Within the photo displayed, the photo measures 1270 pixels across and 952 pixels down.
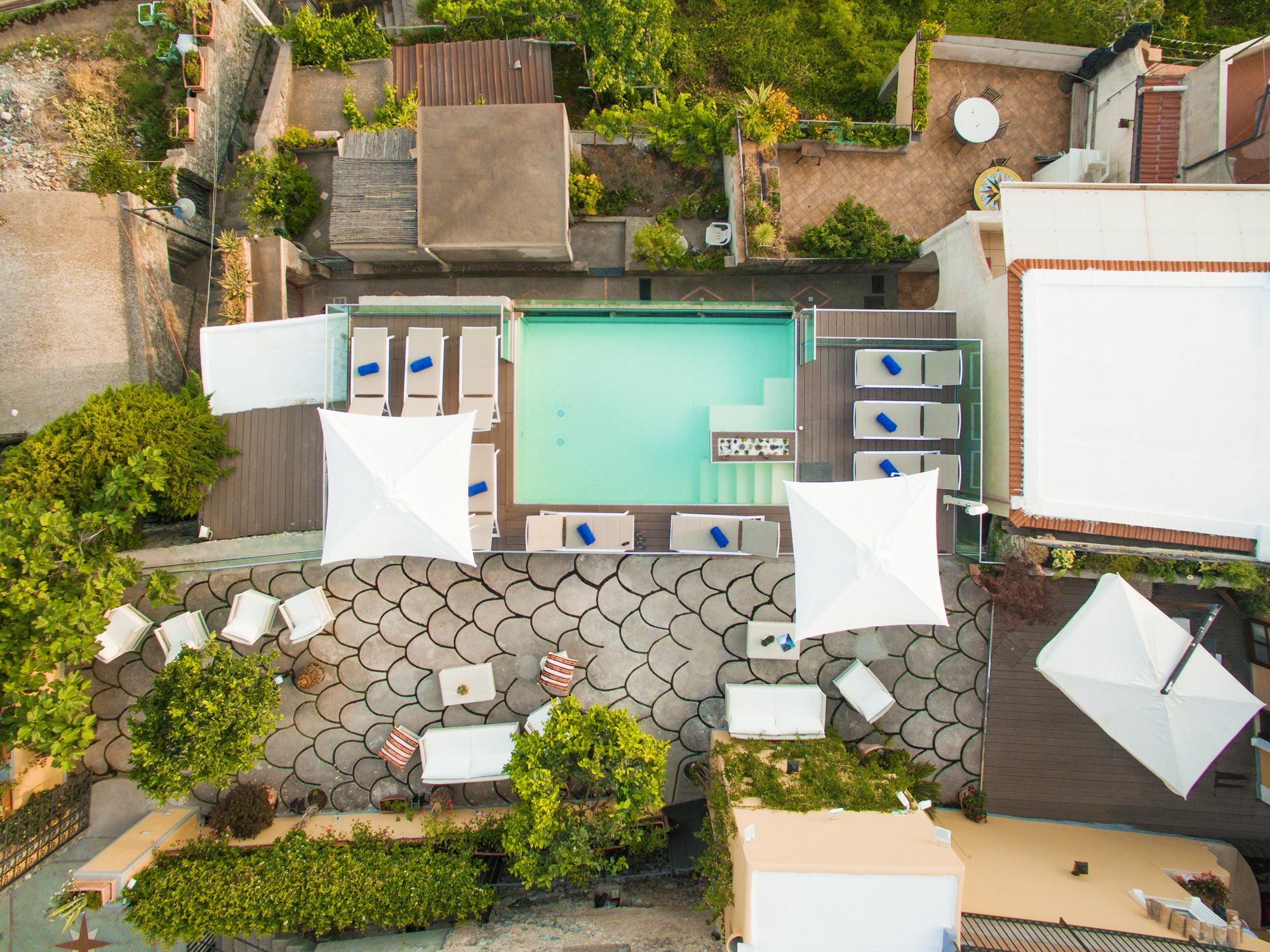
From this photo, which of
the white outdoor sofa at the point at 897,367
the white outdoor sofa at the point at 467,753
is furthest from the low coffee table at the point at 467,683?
the white outdoor sofa at the point at 897,367

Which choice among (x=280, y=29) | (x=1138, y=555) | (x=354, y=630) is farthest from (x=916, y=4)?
(x=354, y=630)

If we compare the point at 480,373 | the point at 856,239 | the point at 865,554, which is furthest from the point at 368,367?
the point at 856,239

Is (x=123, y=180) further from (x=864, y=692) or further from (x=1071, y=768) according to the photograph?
(x=1071, y=768)

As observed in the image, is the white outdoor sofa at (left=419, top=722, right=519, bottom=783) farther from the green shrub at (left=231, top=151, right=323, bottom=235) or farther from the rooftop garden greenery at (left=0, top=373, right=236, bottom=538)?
the green shrub at (left=231, top=151, right=323, bottom=235)

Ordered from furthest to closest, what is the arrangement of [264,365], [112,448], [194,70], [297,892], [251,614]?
[194,70] < [264,365] < [251,614] < [112,448] < [297,892]

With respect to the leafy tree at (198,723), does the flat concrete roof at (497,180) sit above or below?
above

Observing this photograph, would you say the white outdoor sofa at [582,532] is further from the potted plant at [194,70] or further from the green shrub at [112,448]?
the potted plant at [194,70]
